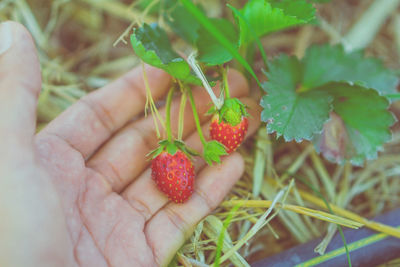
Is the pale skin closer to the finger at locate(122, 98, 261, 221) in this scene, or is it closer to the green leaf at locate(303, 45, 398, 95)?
the finger at locate(122, 98, 261, 221)

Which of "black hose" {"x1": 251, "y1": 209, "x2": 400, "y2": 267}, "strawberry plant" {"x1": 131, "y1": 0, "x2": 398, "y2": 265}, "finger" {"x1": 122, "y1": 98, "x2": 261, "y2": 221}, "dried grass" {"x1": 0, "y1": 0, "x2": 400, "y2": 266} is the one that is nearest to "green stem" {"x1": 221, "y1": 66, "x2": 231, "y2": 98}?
"strawberry plant" {"x1": 131, "y1": 0, "x2": 398, "y2": 265}

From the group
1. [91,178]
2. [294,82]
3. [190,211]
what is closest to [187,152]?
Answer: [190,211]

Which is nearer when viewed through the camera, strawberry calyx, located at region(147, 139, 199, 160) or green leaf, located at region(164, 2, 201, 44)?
strawberry calyx, located at region(147, 139, 199, 160)

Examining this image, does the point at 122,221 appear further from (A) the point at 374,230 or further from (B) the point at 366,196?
(B) the point at 366,196

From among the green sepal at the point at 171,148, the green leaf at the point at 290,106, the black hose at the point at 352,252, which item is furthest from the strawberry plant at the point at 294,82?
the black hose at the point at 352,252

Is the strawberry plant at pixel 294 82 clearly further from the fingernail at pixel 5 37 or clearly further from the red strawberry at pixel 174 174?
the fingernail at pixel 5 37

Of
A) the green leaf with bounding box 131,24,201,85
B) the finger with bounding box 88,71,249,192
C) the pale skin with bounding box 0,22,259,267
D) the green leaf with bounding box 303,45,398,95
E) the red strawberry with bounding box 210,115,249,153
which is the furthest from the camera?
the green leaf with bounding box 303,45,398,95

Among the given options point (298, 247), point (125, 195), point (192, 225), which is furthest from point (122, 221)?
point (298, 247)
